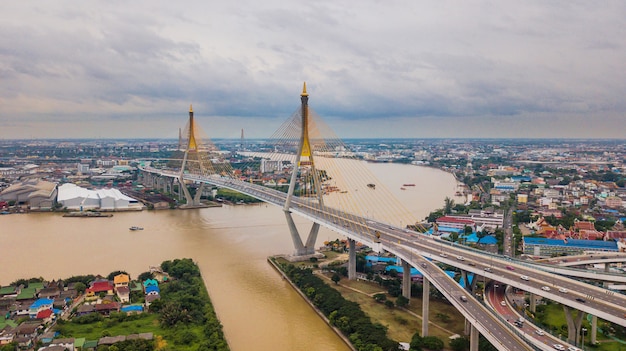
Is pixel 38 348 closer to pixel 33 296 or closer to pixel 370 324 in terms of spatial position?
pixel 33 296

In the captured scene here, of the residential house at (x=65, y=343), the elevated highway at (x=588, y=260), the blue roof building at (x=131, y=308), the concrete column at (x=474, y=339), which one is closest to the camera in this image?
the concrete column at (x=474, y=339)

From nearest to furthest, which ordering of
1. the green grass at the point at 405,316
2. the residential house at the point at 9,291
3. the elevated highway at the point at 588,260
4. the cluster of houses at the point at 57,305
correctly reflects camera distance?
the cluster of houses at the point at 57,305
the green grass at the point at 405,316
the residential house at the point at 9,291
the elevated highway at the point at 588,260

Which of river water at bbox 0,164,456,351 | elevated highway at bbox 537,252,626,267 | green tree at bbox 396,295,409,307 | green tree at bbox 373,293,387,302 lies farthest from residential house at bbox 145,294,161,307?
elevated highway at bbox 537,252,626,267

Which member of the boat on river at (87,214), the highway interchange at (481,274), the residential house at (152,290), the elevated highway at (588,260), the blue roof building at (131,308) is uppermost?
the highway interchange at (481,274)

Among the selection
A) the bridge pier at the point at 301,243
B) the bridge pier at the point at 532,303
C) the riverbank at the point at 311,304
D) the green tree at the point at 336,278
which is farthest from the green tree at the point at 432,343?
the bridge pier at the point at 301,243

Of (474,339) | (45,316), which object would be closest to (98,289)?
(45,316)

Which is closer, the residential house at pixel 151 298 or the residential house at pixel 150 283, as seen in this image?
the residential house at pixel 151 298

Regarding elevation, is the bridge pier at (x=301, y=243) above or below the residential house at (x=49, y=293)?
above

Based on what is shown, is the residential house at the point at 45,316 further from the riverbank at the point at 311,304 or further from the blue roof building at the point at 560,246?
the blue roof building at the point at 560,246
